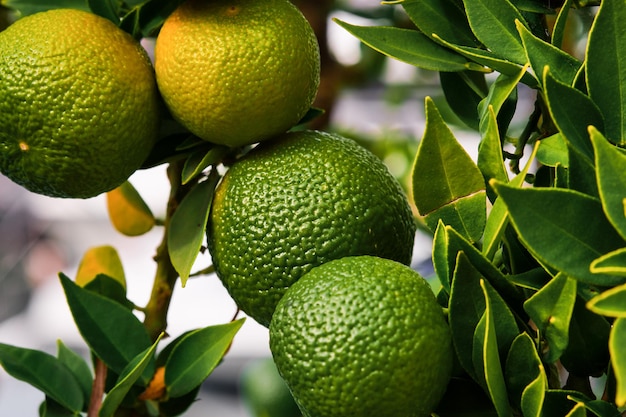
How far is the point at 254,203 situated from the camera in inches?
19.6

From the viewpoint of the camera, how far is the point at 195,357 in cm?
56

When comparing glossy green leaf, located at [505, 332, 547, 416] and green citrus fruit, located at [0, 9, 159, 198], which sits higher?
green citrus fruit, located at [0, 9, 159, 198]

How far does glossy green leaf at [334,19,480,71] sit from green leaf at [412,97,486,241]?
0.09m

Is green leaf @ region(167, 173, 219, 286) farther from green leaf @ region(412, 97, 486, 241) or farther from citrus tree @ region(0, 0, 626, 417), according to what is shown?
green leaf @ region(412, 97, 486, 241)

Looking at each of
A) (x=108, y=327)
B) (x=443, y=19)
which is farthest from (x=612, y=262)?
(x=108, y=327)

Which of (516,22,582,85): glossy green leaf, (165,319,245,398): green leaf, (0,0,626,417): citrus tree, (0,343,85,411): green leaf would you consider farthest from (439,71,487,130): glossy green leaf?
(0,343,85,411): green leaf

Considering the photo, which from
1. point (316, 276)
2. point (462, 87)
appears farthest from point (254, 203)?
point (462, 87)

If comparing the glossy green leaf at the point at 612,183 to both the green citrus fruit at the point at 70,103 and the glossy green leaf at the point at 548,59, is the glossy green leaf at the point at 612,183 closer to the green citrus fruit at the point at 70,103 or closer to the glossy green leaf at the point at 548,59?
the glossy green leaf at the point at 548,59

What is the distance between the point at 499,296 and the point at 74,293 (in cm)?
29

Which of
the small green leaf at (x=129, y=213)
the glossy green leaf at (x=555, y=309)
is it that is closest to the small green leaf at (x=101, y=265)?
the small green leaf at (x=129, y=213)

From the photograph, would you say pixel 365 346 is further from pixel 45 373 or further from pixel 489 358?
pixel 45 373

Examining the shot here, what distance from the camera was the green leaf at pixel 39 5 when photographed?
571 millimetres

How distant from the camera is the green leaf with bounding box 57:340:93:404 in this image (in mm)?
605

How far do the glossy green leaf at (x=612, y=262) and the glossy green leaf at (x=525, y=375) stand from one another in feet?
0.20
